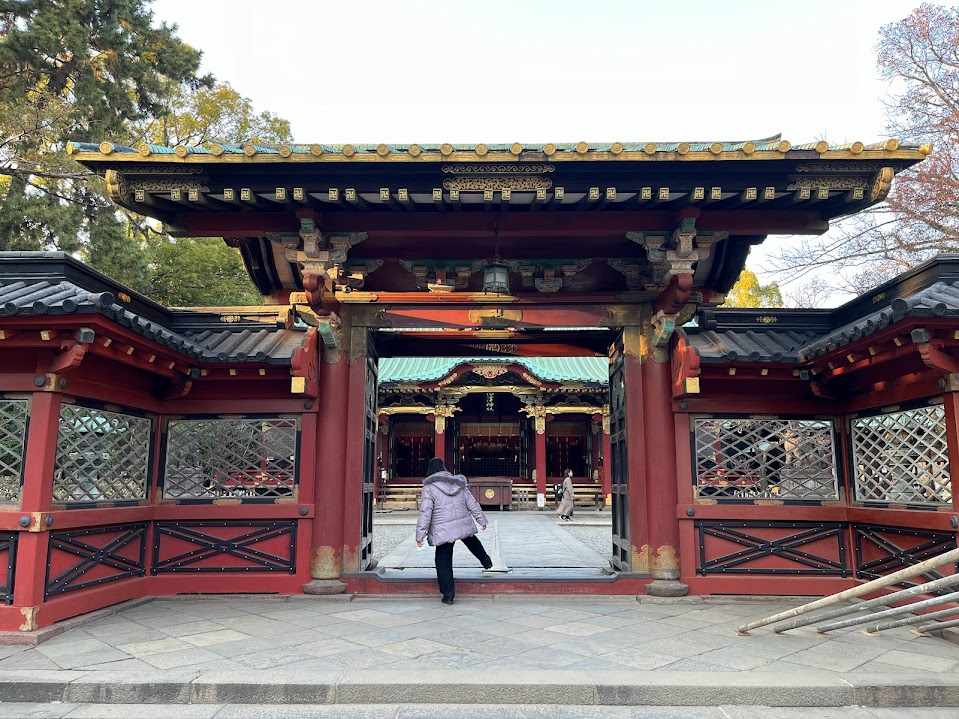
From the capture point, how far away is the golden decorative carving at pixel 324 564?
7750 mm

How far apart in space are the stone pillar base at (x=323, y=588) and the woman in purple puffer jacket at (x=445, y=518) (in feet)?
3.56

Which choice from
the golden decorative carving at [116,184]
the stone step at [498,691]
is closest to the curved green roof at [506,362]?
the golden decorative carving at [116,184]

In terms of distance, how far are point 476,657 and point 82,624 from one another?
12.6ft

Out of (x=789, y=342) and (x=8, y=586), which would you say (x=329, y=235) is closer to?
(x=8, y=586)

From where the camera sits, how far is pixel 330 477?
7.98 meters

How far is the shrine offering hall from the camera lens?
6242 mm

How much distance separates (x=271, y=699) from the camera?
15.0ft

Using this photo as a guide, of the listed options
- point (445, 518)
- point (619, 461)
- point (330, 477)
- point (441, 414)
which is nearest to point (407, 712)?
point (445, 518)

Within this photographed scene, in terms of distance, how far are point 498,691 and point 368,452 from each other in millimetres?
4596

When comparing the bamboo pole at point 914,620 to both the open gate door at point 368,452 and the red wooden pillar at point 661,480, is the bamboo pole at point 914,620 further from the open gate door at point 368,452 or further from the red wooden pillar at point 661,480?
the open gate door at point 368,452

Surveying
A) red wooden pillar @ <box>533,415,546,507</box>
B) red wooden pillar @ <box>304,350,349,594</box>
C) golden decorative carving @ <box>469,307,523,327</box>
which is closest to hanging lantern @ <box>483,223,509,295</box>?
golden decorative carving @ <box>469,307,523,327</box>

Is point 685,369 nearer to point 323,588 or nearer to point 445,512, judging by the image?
point 445,512

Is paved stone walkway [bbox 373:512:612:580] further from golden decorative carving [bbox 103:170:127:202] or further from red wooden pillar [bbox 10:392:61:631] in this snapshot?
golden decorative carving [bbox 103:170:127:202]

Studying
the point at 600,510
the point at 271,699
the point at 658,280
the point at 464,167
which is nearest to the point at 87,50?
the point at 464,167
